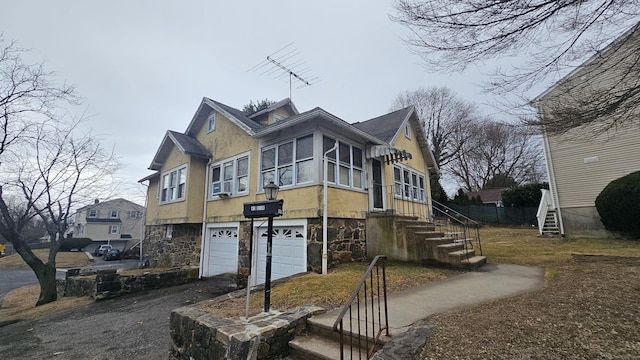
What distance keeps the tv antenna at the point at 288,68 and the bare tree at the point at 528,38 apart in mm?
7895

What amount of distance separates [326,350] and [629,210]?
14.0m

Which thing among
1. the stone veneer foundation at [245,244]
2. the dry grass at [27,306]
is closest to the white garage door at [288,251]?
the stone veneer foundation at [245,244]

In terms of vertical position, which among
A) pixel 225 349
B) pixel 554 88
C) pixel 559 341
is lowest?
pixel 225 349

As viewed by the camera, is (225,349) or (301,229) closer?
(225,349)

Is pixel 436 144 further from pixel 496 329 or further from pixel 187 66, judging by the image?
pixel 496 329

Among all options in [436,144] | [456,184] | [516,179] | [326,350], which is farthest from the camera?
[456,184]

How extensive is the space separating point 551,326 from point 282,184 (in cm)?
702

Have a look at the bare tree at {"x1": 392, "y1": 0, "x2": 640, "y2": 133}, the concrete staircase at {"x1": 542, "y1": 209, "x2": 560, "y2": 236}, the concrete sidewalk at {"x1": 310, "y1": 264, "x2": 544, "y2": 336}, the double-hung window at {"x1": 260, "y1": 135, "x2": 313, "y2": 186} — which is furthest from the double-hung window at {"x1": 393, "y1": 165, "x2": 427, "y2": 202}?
the bare tree at {"x1": 392, "y1": 0, "x2": 640, "y2": 133}

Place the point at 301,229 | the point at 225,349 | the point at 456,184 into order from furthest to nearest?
the point at 456,184 → the point at 301,229 → the point at 225,349

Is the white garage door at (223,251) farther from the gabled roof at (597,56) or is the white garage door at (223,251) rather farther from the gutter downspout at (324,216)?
the gabled roof at (597,56)

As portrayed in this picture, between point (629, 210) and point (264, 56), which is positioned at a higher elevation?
point (264, 56)

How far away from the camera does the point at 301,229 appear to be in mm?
8156

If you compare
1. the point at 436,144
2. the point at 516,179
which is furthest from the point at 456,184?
the point at 436,144

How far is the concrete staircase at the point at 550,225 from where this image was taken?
13.6m
